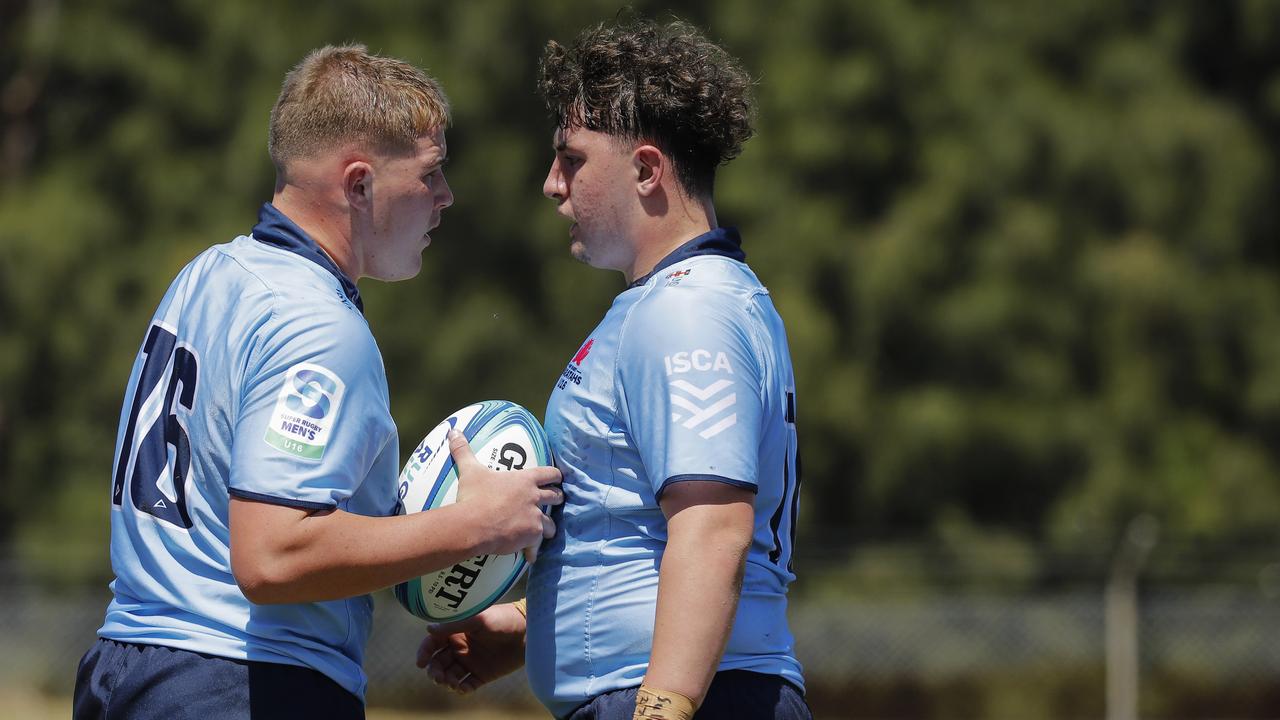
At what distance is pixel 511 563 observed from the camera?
2773 millimetres

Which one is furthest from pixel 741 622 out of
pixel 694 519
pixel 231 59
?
pixel 231 59

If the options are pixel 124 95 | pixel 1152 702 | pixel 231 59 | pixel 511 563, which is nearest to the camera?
pixel 511 563

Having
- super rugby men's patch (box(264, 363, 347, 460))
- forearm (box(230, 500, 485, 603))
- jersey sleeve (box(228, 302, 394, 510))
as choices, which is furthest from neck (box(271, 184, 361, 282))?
forearm (box(230, 500, 485, 603))

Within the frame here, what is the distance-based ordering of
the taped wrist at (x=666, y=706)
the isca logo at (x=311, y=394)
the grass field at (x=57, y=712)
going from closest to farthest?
the taped wrist at (x=666, y=706) < the isca logo at (x=311, y=394) < the grass field at (x=57, y=712)

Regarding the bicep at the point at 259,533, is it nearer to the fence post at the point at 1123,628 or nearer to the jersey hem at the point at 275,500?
the jersey hem at the point at 275,500

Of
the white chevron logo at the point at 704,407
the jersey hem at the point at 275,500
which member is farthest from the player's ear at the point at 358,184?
the white chevron logo at the point at 704,407

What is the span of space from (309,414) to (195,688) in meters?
0.52

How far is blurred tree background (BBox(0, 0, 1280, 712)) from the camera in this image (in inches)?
473

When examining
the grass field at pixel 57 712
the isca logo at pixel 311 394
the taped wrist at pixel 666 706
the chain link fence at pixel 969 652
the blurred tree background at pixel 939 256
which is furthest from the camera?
the blurred tree background at pixel 939 256

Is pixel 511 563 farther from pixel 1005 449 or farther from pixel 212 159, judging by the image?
pixel 212 159

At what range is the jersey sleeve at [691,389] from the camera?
2.37 m

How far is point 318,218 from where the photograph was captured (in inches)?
104

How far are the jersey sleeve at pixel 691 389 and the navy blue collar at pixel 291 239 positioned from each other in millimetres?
547

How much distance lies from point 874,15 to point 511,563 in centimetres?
1024
